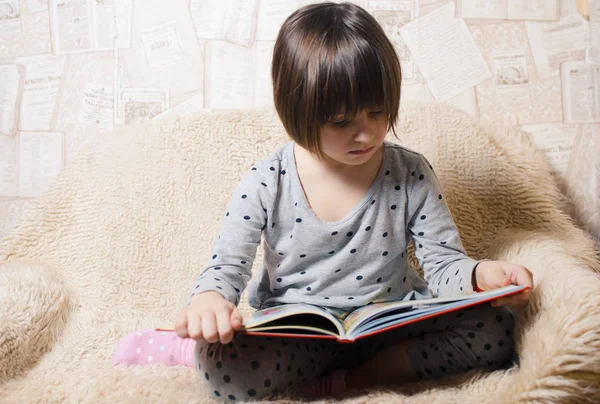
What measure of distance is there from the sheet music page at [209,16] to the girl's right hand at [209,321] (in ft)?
2.57

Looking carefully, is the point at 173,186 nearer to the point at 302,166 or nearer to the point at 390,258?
the point at 302,166

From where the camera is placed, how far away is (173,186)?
124 centimetres

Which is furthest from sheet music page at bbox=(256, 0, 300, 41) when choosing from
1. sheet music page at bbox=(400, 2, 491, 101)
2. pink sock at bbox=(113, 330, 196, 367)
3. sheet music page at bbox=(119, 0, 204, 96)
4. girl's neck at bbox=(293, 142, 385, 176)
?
pink sock at bbox=(113, 330, 196, 367)

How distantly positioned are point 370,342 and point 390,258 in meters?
0.13

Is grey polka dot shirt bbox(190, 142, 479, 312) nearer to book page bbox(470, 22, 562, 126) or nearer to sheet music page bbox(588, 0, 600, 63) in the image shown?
book page bbox(470, 22, 562, 126)

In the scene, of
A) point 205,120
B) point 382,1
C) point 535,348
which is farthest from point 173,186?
point 535,348

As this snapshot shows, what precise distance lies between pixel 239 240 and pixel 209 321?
7.6 inches

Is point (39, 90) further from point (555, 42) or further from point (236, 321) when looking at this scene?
point (555, 42)

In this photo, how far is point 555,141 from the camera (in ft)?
4.40

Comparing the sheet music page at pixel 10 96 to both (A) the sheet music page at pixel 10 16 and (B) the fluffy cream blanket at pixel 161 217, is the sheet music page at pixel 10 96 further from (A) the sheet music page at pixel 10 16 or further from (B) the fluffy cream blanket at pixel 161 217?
(B) the fluffy cream blanket at pixel 161 217

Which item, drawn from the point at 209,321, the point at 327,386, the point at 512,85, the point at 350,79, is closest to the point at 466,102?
the point at 512,85

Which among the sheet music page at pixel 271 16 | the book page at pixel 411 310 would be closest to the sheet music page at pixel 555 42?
the sheet music page at pixel 271 16

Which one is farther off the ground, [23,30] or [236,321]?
[23,30]

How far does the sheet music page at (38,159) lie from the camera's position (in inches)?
56.4
